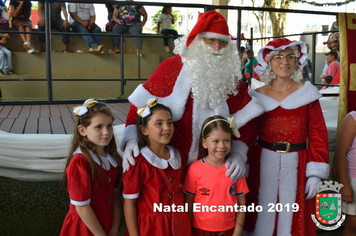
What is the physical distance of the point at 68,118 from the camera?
3242mm

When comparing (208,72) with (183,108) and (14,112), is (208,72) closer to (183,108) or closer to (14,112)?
(183,108)

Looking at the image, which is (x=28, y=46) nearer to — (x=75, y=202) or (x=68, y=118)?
(x=68, y=118)

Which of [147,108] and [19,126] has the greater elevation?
[147,108]

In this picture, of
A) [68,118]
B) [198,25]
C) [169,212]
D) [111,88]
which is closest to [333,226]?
[169,212]

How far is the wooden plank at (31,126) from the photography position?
106 inches

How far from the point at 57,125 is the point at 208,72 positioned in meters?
1.51

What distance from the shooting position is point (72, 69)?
7.21 metres

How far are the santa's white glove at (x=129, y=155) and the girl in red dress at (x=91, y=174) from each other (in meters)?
0.09

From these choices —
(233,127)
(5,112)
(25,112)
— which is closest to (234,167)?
(233,127)

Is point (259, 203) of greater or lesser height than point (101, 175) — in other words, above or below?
below

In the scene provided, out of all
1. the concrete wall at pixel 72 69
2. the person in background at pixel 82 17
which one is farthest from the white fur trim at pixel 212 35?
the concrete wall at pixel 72 69

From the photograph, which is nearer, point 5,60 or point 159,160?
point 159,160

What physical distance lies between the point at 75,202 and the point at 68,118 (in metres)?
1.67

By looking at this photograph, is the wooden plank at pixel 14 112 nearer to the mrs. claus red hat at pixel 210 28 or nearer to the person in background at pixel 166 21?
the mrs. claus red hat at pixel 210 28
